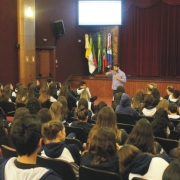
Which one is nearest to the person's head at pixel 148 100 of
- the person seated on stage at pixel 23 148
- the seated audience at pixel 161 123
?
the seated audience at pixel 161 123

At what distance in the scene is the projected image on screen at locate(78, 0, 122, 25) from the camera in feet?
43.9

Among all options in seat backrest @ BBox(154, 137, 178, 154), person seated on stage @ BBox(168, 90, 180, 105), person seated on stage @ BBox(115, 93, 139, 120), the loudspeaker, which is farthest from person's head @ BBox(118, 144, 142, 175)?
the loudspeaker

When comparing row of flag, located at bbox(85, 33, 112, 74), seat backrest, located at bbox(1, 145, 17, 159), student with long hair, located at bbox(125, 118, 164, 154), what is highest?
row of flag, located at bbox(85, 33, 112, 74)

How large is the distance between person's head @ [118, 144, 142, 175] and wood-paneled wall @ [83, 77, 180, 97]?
897cm

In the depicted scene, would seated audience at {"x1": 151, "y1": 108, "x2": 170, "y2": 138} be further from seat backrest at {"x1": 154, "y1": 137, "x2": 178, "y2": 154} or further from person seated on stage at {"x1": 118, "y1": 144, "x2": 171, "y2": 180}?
person seated on stage at {"x1": 118, "y1": 144, "x2": 171, "y2": 180}

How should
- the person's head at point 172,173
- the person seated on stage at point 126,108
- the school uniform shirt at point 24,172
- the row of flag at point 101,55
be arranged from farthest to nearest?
1. the row of flag at point 101,55
2. the person seated on stage at point 126,108
3. the school uniform shirt at point 24,172
4. the person's head at point 172,173

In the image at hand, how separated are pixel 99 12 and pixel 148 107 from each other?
Answer: 8274 mm

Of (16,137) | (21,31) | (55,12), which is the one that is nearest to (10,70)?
(21,31)

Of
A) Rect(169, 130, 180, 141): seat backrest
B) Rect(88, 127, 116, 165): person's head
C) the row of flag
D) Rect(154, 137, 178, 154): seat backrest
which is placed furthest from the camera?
the row of flag

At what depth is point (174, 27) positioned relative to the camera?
13.3 meters

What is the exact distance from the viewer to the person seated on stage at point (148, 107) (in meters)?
5.76

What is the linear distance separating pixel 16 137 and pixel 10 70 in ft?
31.3

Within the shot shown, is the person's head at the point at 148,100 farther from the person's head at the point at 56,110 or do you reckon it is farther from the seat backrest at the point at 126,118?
the person's head at the point at 56,110

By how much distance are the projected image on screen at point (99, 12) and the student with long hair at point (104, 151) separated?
36.6ft
